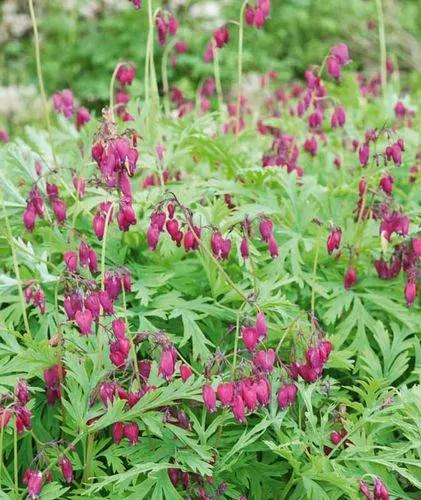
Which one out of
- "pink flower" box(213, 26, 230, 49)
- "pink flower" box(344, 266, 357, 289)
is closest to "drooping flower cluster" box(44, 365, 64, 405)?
"pink flower" box(344, 266, 357, 289)

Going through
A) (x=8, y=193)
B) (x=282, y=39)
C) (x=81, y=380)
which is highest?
(x=8, y=193)

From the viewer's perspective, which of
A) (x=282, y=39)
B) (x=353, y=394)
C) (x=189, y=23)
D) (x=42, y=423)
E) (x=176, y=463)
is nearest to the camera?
(x=176, y=463)

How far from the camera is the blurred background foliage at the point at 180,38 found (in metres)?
8.96

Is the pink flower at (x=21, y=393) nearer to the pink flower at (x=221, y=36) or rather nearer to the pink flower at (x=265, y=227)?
the pink flower at (x=265, y=227)

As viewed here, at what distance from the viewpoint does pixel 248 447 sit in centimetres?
265

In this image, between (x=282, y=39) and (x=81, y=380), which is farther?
(x=282, y=39)

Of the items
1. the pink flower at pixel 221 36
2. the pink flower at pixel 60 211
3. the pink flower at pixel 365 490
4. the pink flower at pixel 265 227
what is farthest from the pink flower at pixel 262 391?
the pink flower at pixel 221 36

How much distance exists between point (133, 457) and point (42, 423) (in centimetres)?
45

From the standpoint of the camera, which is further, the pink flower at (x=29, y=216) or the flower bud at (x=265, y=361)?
the pink flower at (x=29, y=216)

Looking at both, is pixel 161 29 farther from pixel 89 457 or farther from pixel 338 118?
pixel 89 457

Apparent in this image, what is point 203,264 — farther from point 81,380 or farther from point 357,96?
point 357,96

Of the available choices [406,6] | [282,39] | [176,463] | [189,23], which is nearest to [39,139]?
[176,463]

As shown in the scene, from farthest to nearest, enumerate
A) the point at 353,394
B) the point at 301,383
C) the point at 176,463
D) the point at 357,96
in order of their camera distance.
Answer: the point at 357,96 < the point at 353,394 < the point at 301,383 < the point at 176,463

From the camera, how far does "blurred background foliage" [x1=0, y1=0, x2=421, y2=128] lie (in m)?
8.96
